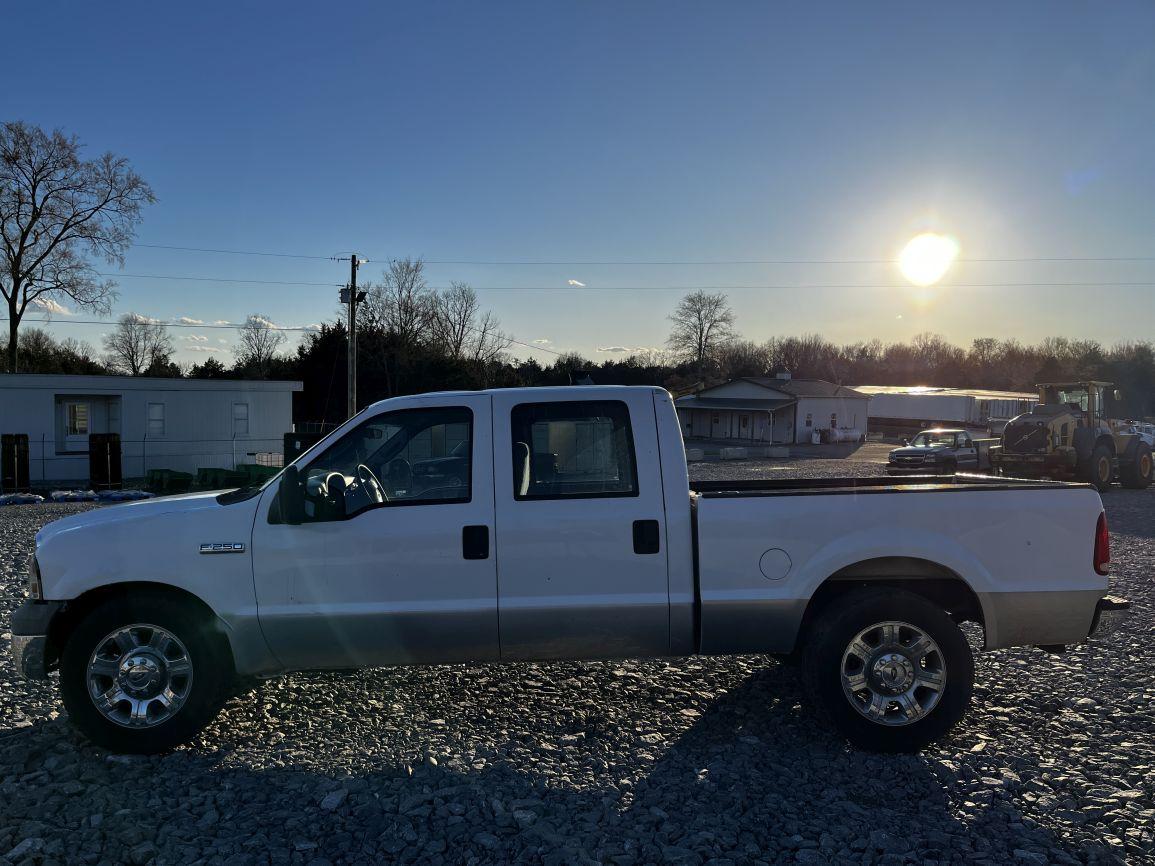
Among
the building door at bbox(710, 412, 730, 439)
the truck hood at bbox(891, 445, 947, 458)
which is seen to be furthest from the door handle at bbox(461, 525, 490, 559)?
the building door at bbox(710, 412, 730, 439)

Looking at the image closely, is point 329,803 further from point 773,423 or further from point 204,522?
point 773,423

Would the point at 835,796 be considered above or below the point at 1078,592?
below

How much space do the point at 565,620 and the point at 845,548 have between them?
164 centimetres

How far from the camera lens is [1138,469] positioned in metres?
23.3

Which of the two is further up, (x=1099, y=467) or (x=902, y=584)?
(x=1099, y=467)

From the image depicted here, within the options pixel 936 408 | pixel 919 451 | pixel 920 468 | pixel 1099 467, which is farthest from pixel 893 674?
pixel 936 408

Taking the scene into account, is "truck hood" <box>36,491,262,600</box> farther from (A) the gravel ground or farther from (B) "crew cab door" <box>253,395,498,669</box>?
(A) the gravel ground

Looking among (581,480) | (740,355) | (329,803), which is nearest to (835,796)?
(581,480)

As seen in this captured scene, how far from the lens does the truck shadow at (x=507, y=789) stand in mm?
3785

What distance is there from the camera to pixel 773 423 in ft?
190

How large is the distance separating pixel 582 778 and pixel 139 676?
2.52 meters

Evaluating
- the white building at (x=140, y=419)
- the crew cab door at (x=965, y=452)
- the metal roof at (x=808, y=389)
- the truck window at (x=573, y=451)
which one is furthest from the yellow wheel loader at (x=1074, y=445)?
the metal roof at (x=808, y=389)

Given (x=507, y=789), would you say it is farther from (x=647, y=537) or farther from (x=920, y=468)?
(x=920, y=468)

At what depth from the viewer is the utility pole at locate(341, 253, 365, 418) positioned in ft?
106
